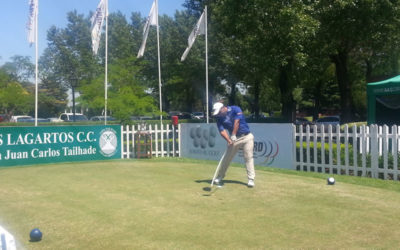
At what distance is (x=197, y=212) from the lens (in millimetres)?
7098

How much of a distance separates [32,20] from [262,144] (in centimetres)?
1179

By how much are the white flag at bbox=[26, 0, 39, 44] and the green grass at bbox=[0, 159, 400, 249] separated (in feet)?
31.7

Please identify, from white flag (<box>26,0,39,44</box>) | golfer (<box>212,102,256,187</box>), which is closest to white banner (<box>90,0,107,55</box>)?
white flag (<box>26,0,39,44</box>)

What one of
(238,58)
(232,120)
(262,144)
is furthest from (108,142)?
(238,58)

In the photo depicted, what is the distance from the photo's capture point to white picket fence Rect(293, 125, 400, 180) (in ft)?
36.1

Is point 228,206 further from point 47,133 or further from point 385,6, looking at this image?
point 385,6

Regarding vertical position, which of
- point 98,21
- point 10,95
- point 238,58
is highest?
point 238,58

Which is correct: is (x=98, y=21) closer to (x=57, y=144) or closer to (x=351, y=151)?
(x=57, y=144)

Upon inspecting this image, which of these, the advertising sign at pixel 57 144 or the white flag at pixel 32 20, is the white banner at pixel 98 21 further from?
the advertising sign at pixel 57 144

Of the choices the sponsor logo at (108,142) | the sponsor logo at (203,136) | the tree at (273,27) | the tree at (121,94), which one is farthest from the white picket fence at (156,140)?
the tree at (273,27)

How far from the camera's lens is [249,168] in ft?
30.8

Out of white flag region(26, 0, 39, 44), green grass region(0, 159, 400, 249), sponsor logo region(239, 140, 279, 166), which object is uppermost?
white flag region(26, 0, 39, 44)

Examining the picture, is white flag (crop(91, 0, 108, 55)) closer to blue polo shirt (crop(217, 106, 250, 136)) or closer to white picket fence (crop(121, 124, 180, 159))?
white picket fence (crop(121, 124, 180, 159))

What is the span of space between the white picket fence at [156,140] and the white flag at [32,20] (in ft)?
20.0
